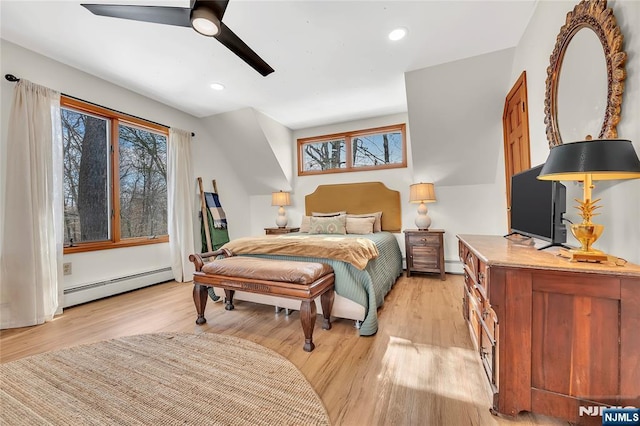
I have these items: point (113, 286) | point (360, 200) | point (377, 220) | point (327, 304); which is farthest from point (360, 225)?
point (113, 286)

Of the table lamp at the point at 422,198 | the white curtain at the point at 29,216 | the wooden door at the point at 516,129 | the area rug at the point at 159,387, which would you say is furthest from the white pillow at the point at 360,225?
the white curtain at the point at 29,216

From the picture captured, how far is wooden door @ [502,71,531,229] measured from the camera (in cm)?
230

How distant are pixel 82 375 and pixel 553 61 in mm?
3591

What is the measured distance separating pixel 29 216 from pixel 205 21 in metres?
2.48

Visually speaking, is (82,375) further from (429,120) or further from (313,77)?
(429,120)

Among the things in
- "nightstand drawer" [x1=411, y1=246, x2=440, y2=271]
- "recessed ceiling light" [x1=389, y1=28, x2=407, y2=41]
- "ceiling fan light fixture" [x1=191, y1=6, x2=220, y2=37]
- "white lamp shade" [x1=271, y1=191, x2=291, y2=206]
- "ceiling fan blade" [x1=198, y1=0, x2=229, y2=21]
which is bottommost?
"nightstand drawer" [x1=411, y1=246, x2=440, y2=271]

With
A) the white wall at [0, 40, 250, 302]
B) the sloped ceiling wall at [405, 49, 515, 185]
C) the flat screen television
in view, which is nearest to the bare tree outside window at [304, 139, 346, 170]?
the sloped ceiling wall at [405, 49, 515, 185]

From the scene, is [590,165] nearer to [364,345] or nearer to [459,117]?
[364,345]

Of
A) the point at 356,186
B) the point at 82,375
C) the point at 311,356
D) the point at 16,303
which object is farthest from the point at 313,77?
the point at 16,303

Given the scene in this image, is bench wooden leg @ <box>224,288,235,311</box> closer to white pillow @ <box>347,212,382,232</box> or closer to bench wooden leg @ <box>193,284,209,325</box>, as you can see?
bench wooden leg @ <box>193,284,209,325</box>

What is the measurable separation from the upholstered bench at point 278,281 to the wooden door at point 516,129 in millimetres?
2109

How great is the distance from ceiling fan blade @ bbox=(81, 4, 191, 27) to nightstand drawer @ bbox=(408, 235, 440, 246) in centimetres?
339

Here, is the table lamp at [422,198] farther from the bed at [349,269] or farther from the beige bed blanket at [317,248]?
the beige bed blanket at [317,248]

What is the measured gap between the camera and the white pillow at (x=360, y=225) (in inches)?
151
